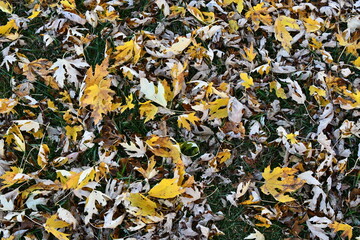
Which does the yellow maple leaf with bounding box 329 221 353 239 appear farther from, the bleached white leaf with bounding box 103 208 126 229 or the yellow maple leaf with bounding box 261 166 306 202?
the bleached white leaf with bounding box 103 208 126 229

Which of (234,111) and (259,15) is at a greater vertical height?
(259,15)

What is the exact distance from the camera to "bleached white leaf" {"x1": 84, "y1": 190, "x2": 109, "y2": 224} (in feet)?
6.64

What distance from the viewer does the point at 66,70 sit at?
2.41m

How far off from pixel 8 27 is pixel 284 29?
1858 mm

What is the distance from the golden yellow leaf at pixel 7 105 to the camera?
90.1 inches

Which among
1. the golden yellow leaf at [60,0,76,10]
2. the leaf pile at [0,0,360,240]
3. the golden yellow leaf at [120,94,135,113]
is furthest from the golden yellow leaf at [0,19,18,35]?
the golden yellow leaf at [120,94,135,113]

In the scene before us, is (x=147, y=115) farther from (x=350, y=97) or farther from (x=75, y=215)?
(x=350, y=97)

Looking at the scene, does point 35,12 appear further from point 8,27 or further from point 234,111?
point 234,111

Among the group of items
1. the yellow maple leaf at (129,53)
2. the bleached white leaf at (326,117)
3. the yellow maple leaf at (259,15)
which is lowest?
the bleached white leaf at (326,117)

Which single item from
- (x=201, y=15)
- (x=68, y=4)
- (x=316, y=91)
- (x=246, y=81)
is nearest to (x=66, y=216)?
(x=246, y=81)

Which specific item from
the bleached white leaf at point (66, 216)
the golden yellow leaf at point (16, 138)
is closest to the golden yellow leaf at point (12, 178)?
the golden yellow leaf at point (16, 138)

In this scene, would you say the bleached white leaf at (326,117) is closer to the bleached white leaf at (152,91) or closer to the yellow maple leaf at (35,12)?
the bleached white leaf at (152,91)

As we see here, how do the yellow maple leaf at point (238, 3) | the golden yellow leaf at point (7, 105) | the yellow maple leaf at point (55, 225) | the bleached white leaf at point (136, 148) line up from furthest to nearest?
the yellow maple leaf at point (238, 3) → the golden yellow leaf at point (7, 105) → the bleached white leaf at point (136, 148) → the yellow maple leaf at point (55, 225)

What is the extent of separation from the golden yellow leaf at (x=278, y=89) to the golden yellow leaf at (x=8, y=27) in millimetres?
1746
